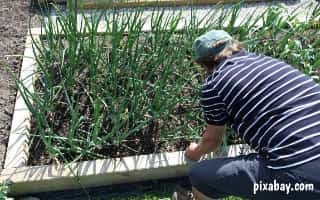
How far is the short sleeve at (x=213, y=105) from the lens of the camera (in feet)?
6.88

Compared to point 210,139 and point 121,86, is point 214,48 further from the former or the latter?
point 121,86

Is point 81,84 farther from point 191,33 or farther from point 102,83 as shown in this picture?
point 191,33

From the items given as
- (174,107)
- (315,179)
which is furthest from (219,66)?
(174,107)

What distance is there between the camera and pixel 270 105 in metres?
2.03

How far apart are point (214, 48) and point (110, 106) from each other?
0.85 meters

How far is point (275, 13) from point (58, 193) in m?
1.82

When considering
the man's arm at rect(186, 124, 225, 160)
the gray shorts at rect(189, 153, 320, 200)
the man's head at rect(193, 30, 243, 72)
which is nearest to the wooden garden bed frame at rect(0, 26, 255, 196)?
the man's arm at rect(186, 124, 225, 160)

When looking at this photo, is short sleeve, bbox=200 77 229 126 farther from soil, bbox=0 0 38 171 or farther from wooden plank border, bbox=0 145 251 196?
soil, bbox=0 0 38 171

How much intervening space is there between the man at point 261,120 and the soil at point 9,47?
1.28m

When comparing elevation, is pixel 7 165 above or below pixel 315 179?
below

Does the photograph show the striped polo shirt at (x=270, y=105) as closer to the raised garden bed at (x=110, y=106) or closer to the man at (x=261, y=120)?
the man at (x=261, y=120)

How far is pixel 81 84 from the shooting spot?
9.64ft

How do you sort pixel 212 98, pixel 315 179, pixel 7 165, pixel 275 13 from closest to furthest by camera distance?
pixel 315 179 < pixel 212 98 < pixel 7 165 < pixel 275 13

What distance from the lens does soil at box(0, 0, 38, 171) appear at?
287 cm
